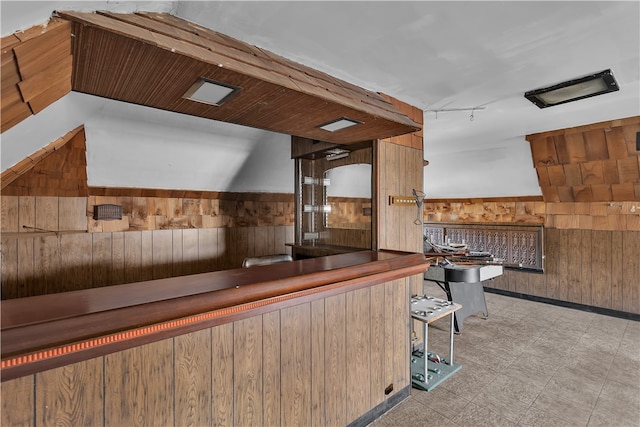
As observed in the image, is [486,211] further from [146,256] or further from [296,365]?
[146,256]

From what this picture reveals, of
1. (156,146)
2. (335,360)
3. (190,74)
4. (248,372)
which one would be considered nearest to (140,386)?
(248,372)

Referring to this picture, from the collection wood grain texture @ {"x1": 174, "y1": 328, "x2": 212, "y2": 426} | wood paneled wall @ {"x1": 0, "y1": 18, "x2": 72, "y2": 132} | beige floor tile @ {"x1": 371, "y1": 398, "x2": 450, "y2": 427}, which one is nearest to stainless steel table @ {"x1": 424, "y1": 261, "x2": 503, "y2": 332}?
beige floor tile @ {"x1": 371, "y1": 398, "x2": 450, "y2": 427}

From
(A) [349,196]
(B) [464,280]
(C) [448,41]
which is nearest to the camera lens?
(C) [448,41]

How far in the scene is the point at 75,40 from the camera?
0.96 metres

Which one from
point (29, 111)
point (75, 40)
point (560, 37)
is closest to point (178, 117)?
point (29, 111)

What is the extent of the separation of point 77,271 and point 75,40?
235 cm

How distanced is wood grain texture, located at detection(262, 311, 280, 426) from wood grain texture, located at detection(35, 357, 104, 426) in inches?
26.0

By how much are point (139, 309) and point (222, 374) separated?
54cm

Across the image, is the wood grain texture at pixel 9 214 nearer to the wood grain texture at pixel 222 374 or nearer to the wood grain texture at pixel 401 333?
the wood grain texture at pixel 222 374

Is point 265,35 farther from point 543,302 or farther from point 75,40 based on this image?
point 543,302

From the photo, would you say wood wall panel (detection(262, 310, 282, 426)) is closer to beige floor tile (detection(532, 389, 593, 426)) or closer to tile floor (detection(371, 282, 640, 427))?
tile floor (detection(371, 282, 640, 427))

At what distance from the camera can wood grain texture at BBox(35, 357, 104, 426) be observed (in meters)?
1.02

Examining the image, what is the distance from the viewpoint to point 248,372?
1.50m

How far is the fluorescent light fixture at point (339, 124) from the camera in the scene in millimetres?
1929
